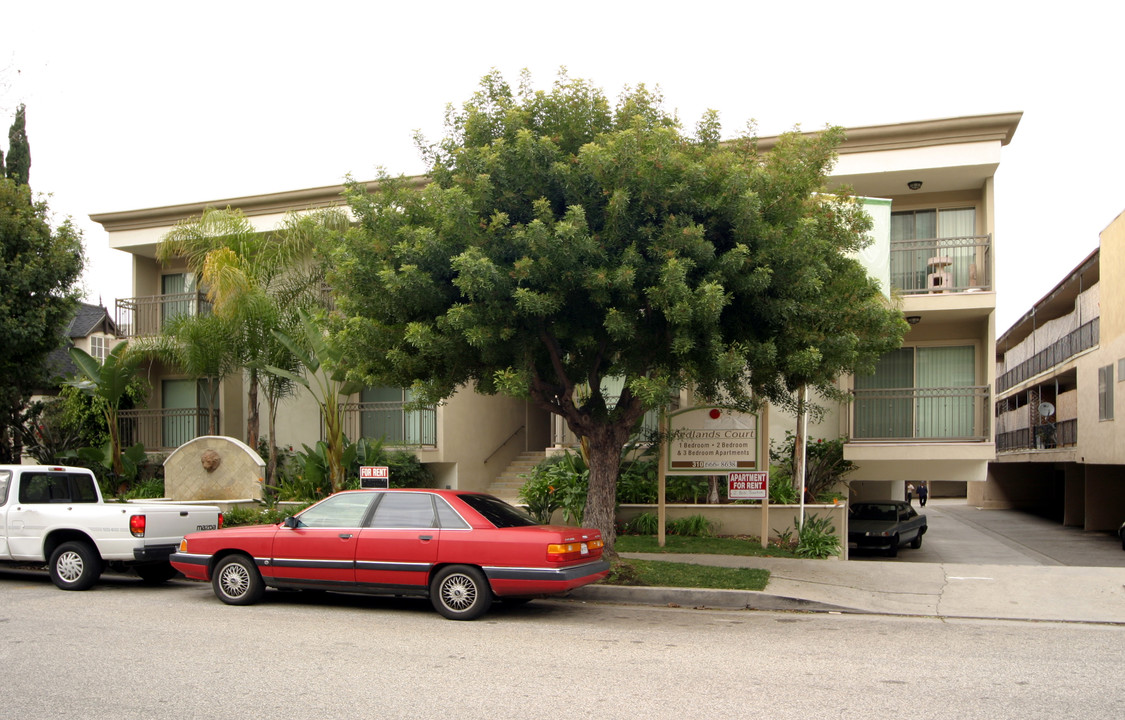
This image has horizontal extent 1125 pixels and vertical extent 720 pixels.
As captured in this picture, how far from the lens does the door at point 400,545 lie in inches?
389

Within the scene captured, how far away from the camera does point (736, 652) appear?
8195 millimetres

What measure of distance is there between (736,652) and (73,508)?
8.39 metres

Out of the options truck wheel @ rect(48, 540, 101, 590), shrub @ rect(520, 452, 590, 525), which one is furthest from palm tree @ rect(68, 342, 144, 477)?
shrub @ rect(520, 452, 590, 525)

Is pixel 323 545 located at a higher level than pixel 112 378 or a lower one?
lower

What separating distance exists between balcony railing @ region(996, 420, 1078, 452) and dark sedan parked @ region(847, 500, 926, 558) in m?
10.9

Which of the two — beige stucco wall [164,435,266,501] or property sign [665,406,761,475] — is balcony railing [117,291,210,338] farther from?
property sign [665,406,761,475]

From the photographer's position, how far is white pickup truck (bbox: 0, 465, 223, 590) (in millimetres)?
11594

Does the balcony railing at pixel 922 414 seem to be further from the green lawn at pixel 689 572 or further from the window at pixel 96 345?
the window at pixel 96 345

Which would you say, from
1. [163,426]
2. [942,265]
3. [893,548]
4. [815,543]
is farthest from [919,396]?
[163,426]

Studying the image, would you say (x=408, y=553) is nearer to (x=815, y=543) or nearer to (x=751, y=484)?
(x=751, y=484)

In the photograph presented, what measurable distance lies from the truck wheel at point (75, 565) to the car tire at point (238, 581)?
80.5 inches

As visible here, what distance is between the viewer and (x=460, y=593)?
975cm

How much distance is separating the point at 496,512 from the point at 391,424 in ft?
34.6

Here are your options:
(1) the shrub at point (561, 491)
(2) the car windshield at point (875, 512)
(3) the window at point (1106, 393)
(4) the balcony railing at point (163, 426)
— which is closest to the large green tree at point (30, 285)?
(4) the balcony railing at point (163, 426)
